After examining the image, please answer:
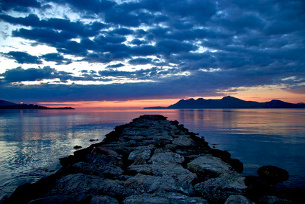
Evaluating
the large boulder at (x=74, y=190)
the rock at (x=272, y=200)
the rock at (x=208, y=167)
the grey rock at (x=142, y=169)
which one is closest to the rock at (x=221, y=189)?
the rock at (x=272, y=200)

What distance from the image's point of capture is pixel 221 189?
404 centimetres

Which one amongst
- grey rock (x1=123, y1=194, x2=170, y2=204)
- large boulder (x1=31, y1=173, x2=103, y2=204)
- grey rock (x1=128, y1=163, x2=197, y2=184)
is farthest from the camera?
grey rock (x1=128, y1=163, x2=197, y2=184)

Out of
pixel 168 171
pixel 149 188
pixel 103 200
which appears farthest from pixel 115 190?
pixel 168 171

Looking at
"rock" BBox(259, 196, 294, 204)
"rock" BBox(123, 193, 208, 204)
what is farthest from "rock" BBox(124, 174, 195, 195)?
"rock" BBox(259, 196, 294, 204)

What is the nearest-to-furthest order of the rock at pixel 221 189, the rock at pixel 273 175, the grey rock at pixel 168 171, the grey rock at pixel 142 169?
1. the rock at pixel 221 189
2. the grey rock at pixel 168 171
3. the grey rock at pixel 142 169
4. the rock at pixel 273 175

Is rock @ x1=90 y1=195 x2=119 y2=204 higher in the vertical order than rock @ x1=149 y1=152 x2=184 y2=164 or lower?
higher

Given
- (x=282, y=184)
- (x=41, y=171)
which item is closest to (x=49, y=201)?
(x=41, y=171)

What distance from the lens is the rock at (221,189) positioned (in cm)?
392

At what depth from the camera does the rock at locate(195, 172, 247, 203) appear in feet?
12.8

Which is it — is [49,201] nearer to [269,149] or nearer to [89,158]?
[89,158]

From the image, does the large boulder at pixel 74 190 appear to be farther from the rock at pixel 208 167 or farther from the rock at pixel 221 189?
the rock at pixel 208 167

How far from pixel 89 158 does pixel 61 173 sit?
103 centimetres

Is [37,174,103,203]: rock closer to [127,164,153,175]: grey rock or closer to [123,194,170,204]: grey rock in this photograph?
[123,194,170,204]: grey rock

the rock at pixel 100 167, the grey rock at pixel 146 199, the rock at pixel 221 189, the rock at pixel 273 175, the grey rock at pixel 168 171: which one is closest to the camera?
the grey rock at pixel 146 199
